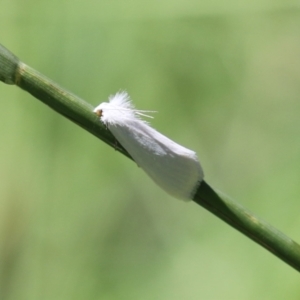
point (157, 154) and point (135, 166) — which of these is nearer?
point (157, 154)

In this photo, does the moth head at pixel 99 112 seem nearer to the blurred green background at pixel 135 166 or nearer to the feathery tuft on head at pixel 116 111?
the feathery tuft on head at pixel 116 111

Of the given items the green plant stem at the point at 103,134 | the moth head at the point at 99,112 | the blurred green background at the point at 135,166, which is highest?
the blurred green background at the point at 135,166

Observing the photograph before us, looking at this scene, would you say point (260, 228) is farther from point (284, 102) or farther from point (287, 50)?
point (287, 50)

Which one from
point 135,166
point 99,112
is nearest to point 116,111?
point 99,112

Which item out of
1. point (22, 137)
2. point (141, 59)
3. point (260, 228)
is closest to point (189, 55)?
point (141, 59)

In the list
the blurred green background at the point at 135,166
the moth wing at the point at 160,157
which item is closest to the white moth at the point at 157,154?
the moth wing at the point at 160,157

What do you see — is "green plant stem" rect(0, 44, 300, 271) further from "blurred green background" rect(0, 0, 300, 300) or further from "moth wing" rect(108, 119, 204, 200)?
"blurred green background" rect(0, 0, 300, 300)

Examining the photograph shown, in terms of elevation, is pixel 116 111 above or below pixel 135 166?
below

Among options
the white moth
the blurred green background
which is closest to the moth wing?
the white moth

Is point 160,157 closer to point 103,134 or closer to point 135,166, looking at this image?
point 103,134
